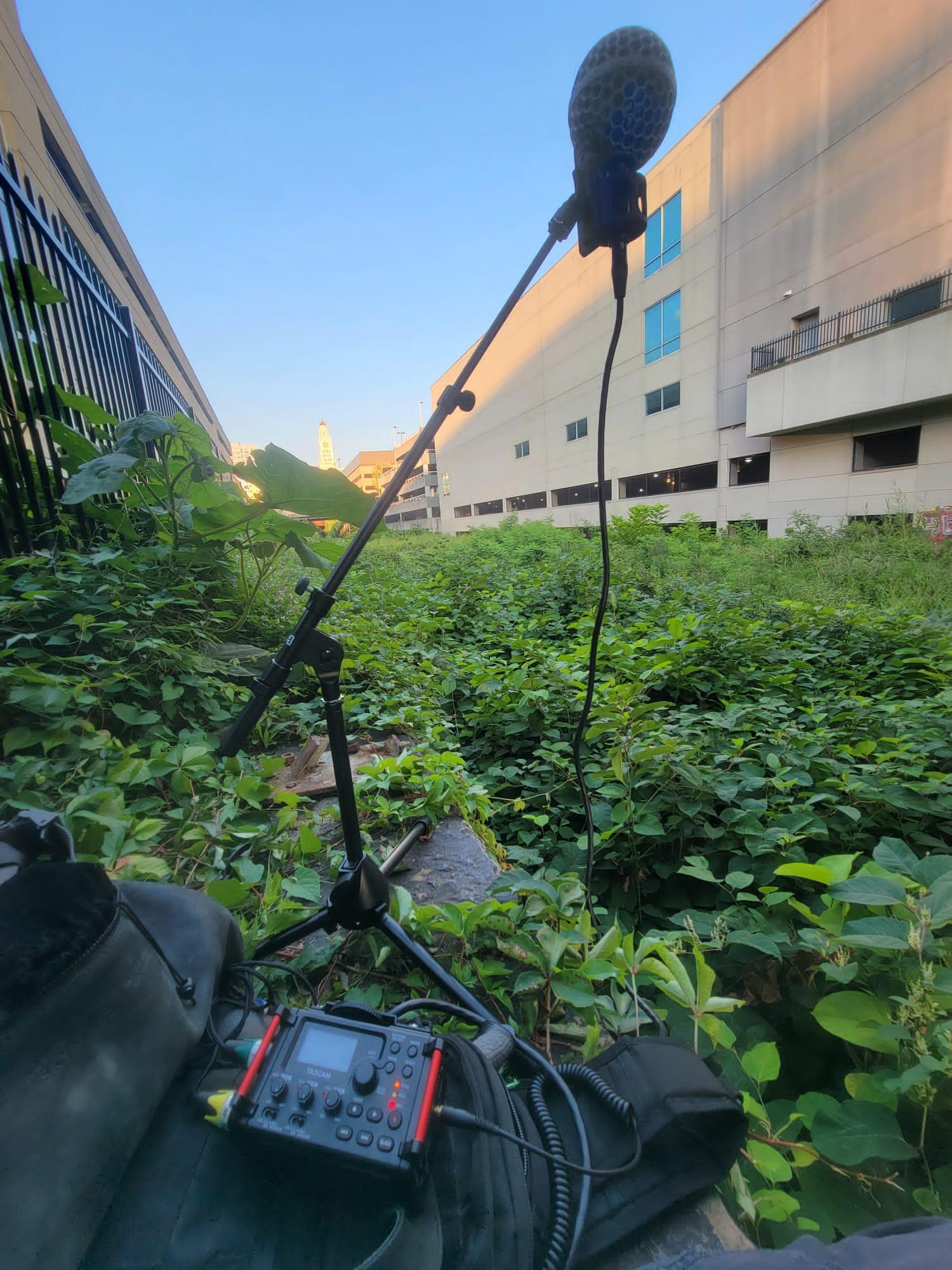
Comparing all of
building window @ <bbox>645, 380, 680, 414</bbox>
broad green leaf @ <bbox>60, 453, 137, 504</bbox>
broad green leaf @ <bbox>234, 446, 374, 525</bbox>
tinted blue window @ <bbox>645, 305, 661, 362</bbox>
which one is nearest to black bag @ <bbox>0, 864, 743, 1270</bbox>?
broad green leaf @ <bbox>234, 446, 374, 525</bbox>

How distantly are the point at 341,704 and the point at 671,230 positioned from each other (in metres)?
21.1

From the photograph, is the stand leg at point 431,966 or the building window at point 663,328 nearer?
the stand leg at point 431,966

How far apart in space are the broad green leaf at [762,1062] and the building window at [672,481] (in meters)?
17.3

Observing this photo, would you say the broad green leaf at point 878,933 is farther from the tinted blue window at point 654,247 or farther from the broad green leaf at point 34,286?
the tinted blue window at point 654,247

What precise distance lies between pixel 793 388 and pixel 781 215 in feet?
15.3

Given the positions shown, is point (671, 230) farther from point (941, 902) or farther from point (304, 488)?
point (941, 902)

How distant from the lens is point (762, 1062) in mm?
719

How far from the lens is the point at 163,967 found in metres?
0.55

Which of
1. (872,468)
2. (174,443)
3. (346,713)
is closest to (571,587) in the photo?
(346,713)

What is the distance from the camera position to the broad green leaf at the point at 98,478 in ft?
4.82

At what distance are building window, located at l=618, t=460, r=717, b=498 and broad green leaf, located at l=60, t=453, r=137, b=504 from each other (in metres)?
17.0

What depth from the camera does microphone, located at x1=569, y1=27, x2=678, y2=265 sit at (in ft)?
2.33

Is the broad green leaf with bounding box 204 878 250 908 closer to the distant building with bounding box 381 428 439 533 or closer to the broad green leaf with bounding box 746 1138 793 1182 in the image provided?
the broad green leaf with bounding box 746 1138 793 1182

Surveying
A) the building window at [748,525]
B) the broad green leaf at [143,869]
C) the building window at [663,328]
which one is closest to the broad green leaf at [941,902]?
the broad green leaf at [143,869]
